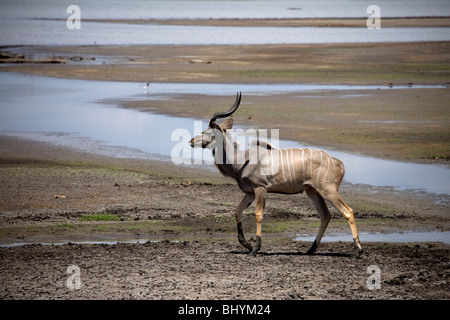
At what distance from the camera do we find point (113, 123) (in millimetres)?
28812

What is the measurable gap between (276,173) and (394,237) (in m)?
2.89

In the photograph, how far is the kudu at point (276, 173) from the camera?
12578 mm

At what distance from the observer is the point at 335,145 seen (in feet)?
77.2

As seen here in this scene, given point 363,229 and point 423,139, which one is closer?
point 363,229

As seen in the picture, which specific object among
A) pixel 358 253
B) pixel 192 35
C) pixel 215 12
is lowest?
pixel 358 253

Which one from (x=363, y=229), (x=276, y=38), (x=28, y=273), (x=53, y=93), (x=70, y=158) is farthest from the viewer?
(x=276, y=38)

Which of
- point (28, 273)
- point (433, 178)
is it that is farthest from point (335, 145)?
point (28, 273)

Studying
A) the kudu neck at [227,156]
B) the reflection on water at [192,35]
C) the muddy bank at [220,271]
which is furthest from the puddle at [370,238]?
the reflection on water at [192,35]

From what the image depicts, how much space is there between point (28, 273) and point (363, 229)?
20.7ft

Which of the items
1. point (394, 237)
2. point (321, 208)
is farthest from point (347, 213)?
point (394, 237)

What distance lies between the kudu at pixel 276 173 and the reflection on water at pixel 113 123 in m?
5.86
